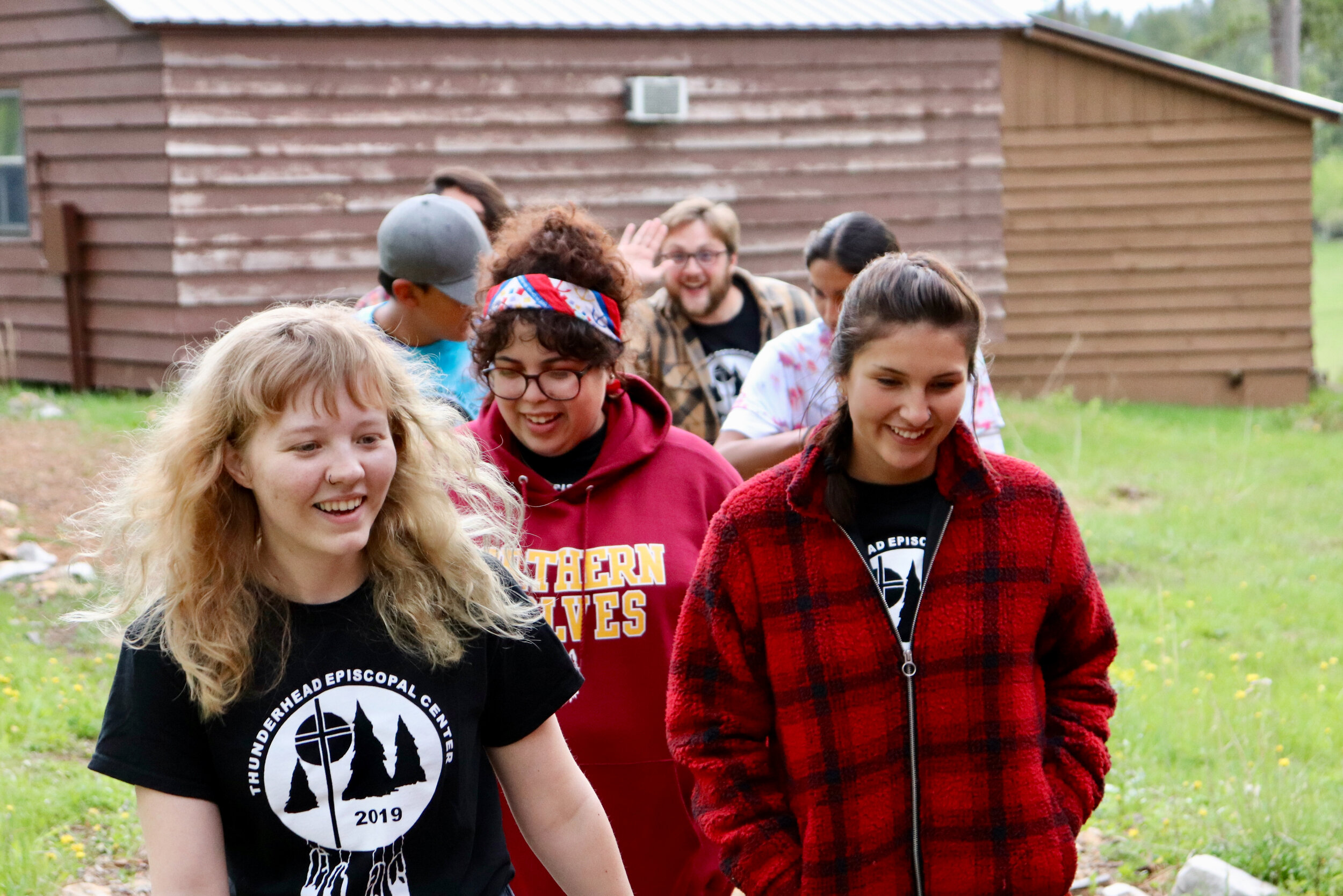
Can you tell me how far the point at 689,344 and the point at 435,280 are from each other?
4.88 feet

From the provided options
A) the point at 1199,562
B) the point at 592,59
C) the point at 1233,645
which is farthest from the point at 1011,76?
the point at 1233,645

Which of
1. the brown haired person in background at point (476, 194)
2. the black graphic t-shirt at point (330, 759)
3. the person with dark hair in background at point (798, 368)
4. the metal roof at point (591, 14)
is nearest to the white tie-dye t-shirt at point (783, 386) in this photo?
the person with dark hair in background at point (798, 368)

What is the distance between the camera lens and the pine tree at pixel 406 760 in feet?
6.51

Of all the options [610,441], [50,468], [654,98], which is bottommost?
[50,468]

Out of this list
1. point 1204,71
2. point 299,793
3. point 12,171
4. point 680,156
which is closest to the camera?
point 299,793

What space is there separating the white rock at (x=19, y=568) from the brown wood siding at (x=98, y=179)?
4.62 meters

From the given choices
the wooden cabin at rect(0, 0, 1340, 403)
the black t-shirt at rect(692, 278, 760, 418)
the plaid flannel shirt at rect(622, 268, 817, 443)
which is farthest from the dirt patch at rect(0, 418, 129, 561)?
the black t-shirt at rect(692, 278, 760, 418)

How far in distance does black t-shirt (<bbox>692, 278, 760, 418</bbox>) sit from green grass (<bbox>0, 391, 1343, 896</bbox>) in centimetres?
189

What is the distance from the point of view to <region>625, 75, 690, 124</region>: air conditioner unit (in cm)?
1247

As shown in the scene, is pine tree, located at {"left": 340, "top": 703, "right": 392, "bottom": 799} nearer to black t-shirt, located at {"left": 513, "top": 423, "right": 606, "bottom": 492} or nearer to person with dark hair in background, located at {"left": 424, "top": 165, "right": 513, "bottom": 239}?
black t-shirt, located at {"left": 513, "top": 423, "right": 606, "bottom": 492}

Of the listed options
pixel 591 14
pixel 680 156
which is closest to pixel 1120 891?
pixel 680 156

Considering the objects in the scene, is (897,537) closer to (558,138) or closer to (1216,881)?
(1216,881)

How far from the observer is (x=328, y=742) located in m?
1.97

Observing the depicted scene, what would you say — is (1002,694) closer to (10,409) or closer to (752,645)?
(752,645)
